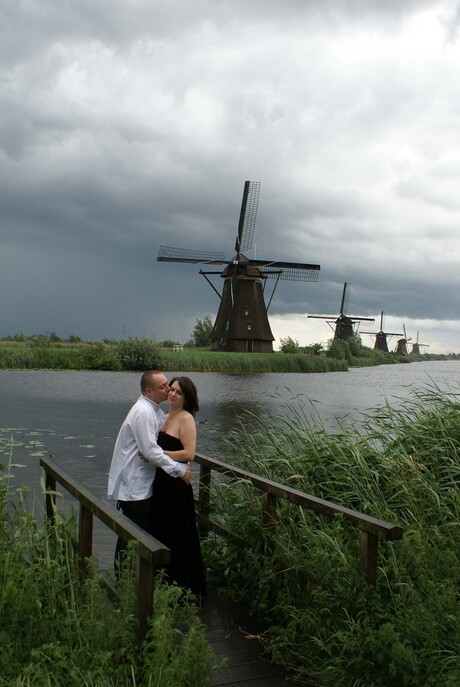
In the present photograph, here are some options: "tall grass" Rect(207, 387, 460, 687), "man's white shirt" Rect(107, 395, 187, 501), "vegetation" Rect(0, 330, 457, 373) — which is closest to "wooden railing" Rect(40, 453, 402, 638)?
"tall grass" Rect(207, 387, 460, 687)

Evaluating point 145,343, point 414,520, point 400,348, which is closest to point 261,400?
point 145,343

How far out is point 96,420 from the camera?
1892 centimetres

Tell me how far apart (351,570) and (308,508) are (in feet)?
1.65

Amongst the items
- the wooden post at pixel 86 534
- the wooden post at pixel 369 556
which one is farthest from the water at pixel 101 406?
the wooden post at pixel 86 534

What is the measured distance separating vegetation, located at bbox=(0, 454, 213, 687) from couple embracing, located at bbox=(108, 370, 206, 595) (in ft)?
3.67

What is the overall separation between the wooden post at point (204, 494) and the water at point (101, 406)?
56.4 inches

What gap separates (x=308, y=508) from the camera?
4.05 m

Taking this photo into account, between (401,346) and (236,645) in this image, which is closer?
(236,645)

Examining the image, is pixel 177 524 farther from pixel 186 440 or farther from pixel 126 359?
pixel 126 359

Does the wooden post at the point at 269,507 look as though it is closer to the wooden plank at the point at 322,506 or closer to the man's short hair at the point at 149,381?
the wooden plank at the point at 322,506

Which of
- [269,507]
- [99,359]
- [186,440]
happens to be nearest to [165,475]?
[186,440]

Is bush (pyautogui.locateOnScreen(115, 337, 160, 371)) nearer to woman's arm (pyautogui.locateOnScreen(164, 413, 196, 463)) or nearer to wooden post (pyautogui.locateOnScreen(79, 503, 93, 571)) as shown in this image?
woman's arm (pyautogui.locateOnScreen(164, 413, 196, 463))

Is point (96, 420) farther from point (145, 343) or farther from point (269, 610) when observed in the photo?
point (145, 343)

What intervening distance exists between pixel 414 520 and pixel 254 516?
3.88 ft
